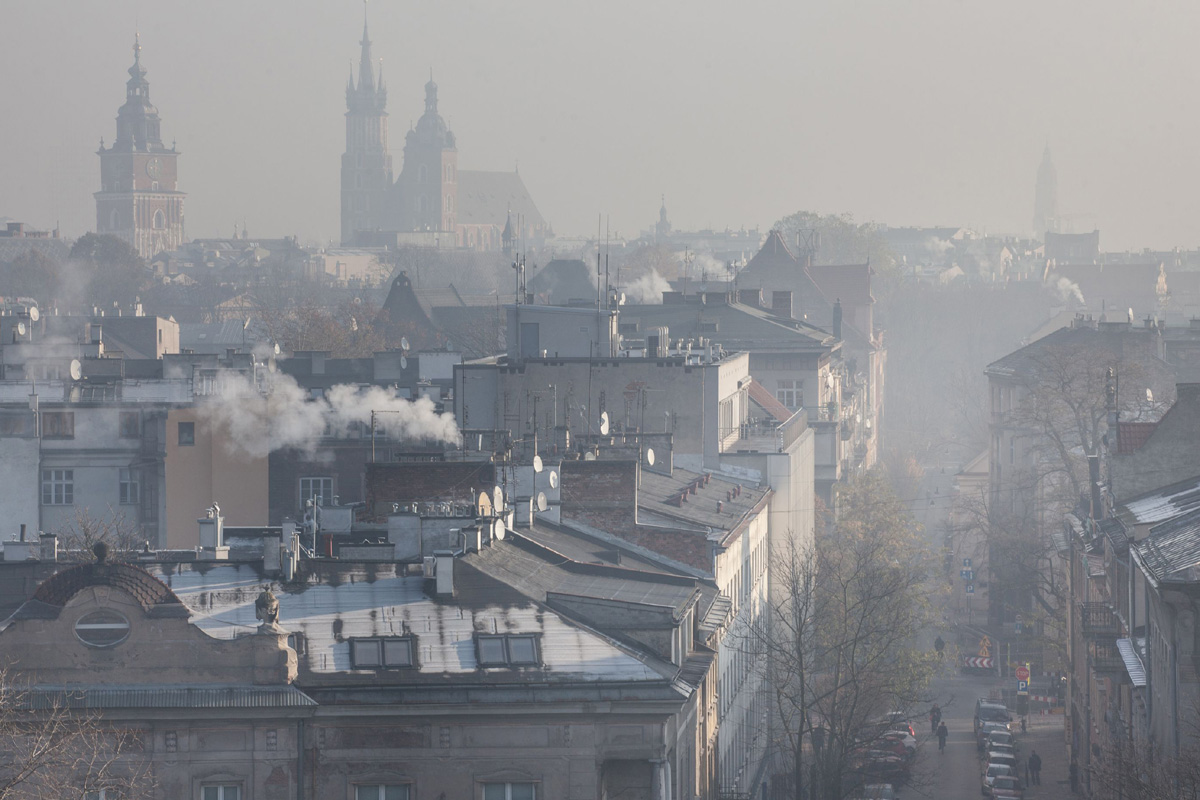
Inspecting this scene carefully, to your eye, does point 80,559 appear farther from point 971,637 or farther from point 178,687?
point 971,637

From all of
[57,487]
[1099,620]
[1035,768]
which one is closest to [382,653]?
[1099,620]

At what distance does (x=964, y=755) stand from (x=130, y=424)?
92.6 feet

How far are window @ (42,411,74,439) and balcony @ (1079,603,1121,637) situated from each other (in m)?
34.5

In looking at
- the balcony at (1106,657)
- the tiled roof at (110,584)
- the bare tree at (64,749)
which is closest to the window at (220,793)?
the bare tree at (64,749)

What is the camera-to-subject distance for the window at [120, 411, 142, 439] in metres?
66.4

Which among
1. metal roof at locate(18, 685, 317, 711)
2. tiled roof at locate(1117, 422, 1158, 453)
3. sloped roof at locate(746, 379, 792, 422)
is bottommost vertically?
metal roof at locate(18, 685, 317, 711)

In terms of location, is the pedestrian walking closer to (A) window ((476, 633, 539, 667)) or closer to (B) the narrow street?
(B) the narrow street

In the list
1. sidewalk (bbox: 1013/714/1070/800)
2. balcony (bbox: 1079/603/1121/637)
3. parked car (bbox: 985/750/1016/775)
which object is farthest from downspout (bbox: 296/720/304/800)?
parked car (bbox: 985/750/1016/775)

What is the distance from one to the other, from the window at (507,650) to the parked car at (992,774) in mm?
21753

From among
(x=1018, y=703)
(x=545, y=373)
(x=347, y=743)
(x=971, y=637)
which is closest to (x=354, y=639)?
(x=347, y=743)

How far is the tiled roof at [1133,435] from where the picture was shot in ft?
144

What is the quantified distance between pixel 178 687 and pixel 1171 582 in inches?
545

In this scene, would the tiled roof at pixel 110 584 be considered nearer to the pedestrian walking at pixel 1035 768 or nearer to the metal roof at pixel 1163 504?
the metal roof at pixel 1163 504

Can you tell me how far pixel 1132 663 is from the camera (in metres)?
38.0
